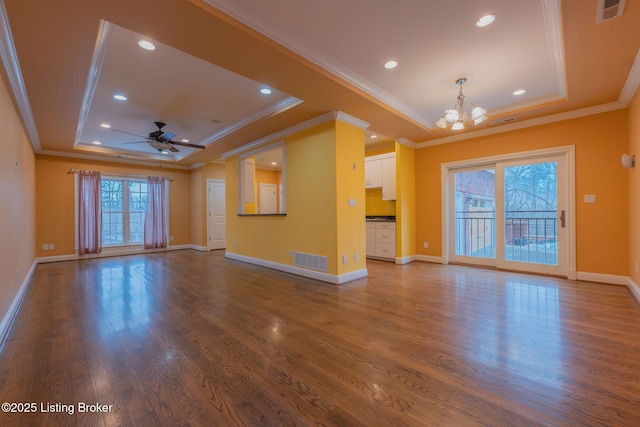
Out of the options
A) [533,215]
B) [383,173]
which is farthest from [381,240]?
[533,215]

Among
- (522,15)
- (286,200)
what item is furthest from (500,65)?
(286,200)

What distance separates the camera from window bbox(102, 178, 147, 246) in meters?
7.13

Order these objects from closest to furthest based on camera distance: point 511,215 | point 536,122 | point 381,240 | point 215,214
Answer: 1. point 536,122
2. point 511,215
3. point 381,240
4. point 215,214

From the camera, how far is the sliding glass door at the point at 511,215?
4.37 meters

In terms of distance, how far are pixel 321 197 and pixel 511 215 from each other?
353 centimetres

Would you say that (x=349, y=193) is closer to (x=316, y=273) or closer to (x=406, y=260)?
(x=316, y=273)

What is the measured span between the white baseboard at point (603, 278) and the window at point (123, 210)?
987 centimetres

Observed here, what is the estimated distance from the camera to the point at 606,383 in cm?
164

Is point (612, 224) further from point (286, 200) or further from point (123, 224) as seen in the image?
point (123, 224)

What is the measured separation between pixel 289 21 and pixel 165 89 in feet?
7.14

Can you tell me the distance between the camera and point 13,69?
8.54ft

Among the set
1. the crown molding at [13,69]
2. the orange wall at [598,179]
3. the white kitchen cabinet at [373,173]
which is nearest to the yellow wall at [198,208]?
the crown molding at [13,69]

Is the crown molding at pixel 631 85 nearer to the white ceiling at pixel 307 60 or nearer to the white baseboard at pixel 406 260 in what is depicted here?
the white ceiling at pixel 307 60

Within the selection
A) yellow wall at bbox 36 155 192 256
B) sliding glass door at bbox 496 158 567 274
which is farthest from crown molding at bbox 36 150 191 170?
sliding glass door at bbox 496 158 567 274
